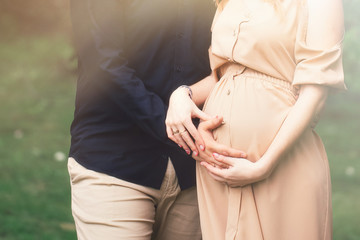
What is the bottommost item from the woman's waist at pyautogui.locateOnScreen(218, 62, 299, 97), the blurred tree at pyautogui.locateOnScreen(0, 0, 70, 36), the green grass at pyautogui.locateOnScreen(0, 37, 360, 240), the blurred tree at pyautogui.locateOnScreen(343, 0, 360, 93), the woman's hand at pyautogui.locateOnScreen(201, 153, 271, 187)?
the green grass at pyautogui.locateOnScreen(0, 37, 360, 240)

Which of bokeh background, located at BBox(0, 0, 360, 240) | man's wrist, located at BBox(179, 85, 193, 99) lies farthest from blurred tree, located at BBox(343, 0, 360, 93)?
man's wrist, located at BBox(179, 85, 193, 99)

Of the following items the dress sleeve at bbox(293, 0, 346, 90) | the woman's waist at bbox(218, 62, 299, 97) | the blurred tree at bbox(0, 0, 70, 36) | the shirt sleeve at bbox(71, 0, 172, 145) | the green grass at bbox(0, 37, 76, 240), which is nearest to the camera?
the dress sleeve at bbox(293, 0, 346, 90)

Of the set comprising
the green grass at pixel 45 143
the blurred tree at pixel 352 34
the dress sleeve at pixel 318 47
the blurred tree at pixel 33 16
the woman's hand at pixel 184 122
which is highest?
the dress sleeve at pixel 318 47

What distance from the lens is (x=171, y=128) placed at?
200 centimetres

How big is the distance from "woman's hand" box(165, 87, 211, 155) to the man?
3.1 inches

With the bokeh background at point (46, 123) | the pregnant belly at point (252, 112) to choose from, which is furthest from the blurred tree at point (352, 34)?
the pregnant belly at point (252, 112)

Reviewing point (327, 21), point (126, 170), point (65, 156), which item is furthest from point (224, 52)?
point (65, 156)

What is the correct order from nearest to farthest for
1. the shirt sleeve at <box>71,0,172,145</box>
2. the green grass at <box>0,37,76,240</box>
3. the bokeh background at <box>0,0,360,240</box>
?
the shirt sleeve at <box>71,0,172,145</box> < the green grass at <box>0,37,76,240</box> < the bokeh background at <box>0,0,360,240</box>

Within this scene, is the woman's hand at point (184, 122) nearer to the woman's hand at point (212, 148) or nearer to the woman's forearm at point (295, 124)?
the woman's hand at point (212, 148)

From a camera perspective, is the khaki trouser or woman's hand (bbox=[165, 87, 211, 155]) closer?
woman's hand (bbox=[165, 87, 211, 155])

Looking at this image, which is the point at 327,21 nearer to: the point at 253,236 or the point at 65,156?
the point at 253,236

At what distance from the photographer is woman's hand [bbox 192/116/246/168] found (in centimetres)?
186

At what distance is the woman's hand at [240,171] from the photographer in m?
1.80

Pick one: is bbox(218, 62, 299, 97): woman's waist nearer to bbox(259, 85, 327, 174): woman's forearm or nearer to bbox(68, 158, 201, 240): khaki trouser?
bbox(259, 85, 327, 174): woman's forearm
